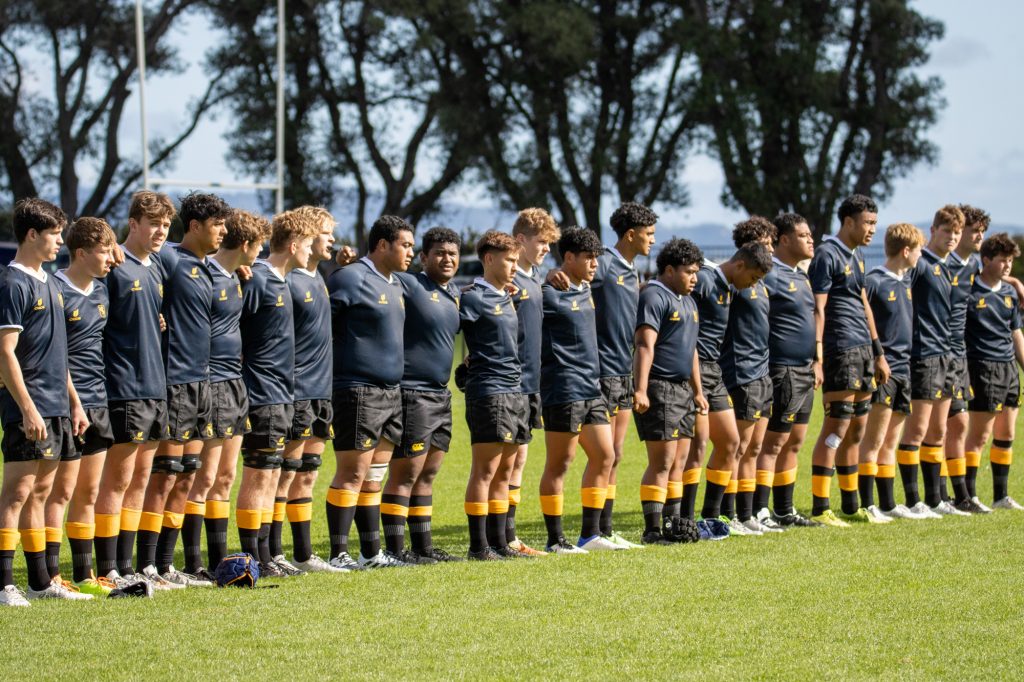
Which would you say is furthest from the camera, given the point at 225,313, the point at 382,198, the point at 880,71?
the point at 382,198

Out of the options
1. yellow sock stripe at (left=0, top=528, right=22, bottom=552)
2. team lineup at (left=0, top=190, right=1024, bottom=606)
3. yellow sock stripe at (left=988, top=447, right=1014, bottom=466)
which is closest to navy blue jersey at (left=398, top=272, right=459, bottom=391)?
team lineup at (left=0, top=190, right=1024, bottom=606)

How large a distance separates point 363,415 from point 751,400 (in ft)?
9.92

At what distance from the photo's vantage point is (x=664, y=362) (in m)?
9.28

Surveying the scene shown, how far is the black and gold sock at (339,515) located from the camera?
27.1 ft

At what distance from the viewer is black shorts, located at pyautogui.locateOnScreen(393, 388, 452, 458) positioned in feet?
27.5

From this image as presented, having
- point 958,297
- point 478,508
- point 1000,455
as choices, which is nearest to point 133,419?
point 478,508

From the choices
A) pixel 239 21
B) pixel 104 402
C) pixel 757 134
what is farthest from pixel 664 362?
pixel 239 21

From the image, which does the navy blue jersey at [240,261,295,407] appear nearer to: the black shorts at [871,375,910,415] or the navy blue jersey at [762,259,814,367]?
the navy blue jersey at [762,259,814,367]

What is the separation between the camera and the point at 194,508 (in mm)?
7852

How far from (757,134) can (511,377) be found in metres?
28.7

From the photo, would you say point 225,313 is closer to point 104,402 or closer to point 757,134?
point 104,402

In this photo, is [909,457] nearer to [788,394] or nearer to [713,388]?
[788,394]

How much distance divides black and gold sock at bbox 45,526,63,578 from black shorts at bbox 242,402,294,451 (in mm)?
1146

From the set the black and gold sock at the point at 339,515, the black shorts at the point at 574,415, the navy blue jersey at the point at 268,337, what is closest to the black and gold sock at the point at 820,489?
the black shorts at the point at 574,415
